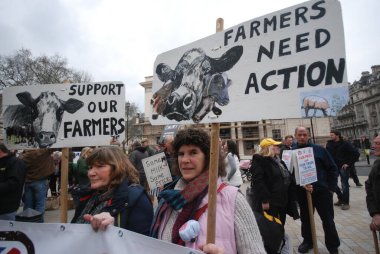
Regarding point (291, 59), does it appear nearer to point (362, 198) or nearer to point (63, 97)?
point (63, 97)

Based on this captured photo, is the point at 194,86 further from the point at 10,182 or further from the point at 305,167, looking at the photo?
the point at 10,182

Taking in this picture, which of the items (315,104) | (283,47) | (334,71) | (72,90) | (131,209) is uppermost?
(72,90)

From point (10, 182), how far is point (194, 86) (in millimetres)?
3018

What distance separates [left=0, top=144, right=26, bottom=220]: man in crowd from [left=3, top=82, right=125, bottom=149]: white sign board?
1.84 feet

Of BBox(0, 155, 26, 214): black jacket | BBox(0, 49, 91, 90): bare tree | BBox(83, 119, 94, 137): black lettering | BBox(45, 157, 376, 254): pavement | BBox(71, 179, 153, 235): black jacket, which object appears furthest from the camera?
BBox(0, 49, 91, 90): bare tree

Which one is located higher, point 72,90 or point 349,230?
point 72,90

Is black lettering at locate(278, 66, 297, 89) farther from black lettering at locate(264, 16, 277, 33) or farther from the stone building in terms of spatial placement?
the stone building

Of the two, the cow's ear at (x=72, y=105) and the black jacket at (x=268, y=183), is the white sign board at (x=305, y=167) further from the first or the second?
the cow's ear at (x=72, y=105)

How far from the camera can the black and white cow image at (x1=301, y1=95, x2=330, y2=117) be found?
147 cm

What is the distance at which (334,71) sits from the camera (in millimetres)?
1484

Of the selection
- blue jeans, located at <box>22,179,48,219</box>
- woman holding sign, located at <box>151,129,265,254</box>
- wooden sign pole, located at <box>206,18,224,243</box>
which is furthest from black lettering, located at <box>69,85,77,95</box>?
blue jeans, located at <box>22,179,48,219</box>

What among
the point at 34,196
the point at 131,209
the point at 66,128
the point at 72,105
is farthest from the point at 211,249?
the point at 34,196

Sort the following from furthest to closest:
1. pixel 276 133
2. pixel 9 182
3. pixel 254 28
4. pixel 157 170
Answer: pixel 276 133 → pixel 157 170 → pixel 9 182 → pixel 254 28

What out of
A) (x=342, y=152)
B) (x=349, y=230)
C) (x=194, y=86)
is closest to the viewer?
(x=194, y=86)
